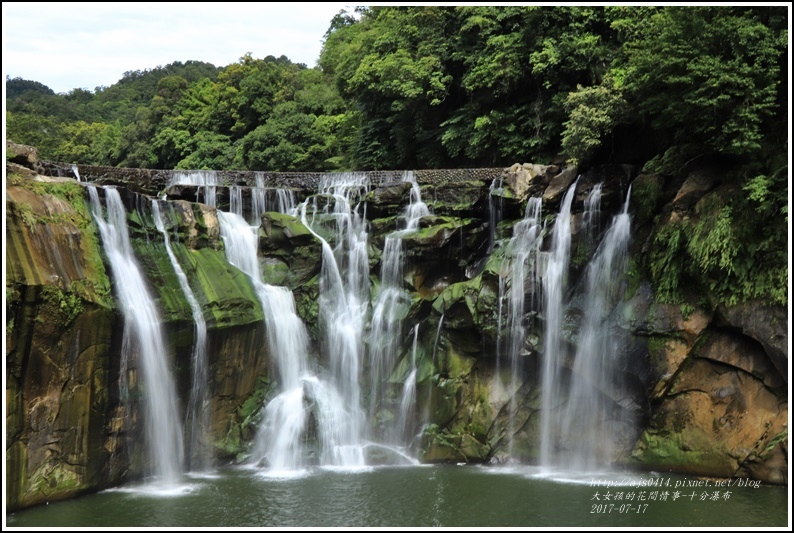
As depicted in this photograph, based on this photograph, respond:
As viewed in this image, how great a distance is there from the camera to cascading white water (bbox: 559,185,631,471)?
1650 centimetres

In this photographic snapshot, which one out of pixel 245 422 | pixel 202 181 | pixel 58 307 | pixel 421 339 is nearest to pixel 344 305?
pixel 421 339

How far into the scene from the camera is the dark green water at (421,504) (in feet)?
40.7

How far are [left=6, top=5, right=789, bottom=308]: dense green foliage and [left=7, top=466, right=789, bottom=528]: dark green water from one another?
15.1 feet

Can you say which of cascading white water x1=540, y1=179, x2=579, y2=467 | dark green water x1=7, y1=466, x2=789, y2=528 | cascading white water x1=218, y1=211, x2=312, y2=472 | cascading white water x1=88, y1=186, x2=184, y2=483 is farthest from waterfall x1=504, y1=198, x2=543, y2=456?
cascading white water x1=88, y1=186, x2=184, y2=483

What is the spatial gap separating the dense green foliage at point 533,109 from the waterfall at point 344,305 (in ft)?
21.9

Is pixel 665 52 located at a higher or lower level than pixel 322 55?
lower

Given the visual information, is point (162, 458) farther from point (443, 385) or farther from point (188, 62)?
point (188, 62)

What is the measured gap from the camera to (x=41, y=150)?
4400cm

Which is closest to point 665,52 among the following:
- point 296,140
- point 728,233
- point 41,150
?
point 728,233

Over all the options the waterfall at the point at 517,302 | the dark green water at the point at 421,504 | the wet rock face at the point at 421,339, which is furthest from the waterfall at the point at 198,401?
the waterfall at the point at 517,302

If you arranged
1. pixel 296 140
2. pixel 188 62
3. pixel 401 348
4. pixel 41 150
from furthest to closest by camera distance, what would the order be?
pixel 188 62 → pixel 41 150 → pixel 296 140 → pixel 401 348

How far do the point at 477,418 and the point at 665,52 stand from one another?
406 inches

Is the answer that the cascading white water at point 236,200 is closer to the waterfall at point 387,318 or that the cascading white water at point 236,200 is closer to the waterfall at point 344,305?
the waterfall at point 344,305

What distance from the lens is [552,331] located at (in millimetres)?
17391
